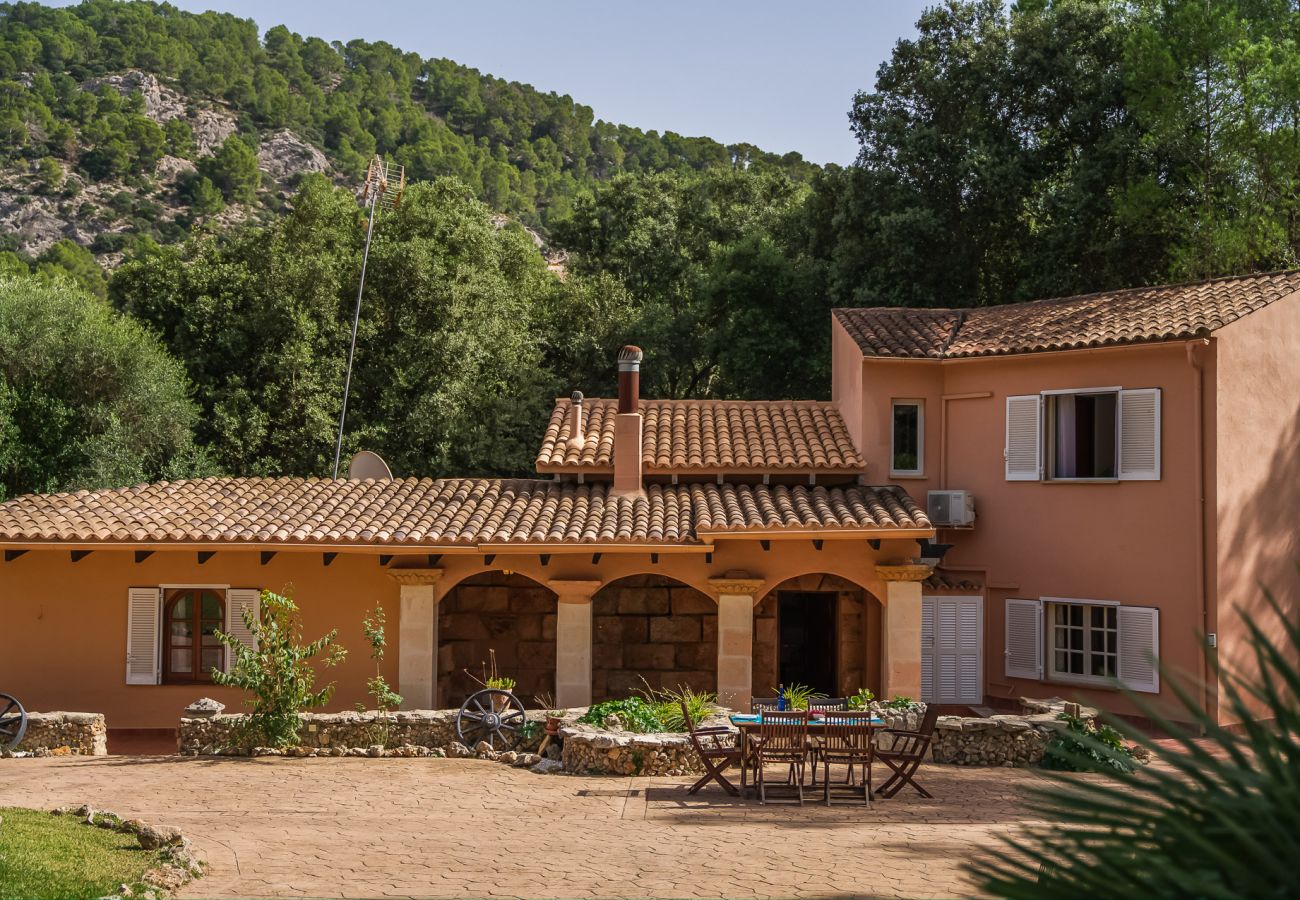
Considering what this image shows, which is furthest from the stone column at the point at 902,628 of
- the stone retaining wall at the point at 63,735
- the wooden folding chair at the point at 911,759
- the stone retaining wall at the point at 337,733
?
the stone retaining wall at the point at 63,735

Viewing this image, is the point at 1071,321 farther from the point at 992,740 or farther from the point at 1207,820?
the point at 1207,820

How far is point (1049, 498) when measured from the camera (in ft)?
60.8

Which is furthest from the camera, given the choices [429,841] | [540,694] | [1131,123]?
[1131,123]

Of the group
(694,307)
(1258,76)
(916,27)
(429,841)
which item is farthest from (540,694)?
(916,27)

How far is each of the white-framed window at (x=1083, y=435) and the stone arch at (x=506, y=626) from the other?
760 cm

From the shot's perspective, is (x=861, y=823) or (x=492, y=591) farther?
(x=492, y=591)

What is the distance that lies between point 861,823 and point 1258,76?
17.3 metres

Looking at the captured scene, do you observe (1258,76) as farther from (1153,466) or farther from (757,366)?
(757,366)

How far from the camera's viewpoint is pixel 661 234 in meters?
36.0

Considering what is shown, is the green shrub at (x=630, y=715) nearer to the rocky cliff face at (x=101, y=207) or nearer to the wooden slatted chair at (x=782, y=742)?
the wooden slatted chair at (x=782, y=742)

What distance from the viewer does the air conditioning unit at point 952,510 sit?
18.9 metres

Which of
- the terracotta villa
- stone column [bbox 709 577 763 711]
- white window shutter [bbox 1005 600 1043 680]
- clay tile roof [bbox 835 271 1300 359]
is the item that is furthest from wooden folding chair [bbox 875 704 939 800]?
clay tile roof [bbox 835 271 1300 359]

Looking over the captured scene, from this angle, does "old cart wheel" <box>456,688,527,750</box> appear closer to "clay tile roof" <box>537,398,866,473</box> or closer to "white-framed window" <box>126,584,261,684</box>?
"white-framed window" <box>126,584,261,684</box>

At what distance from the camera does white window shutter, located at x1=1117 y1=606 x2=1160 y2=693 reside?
56.3 ft
